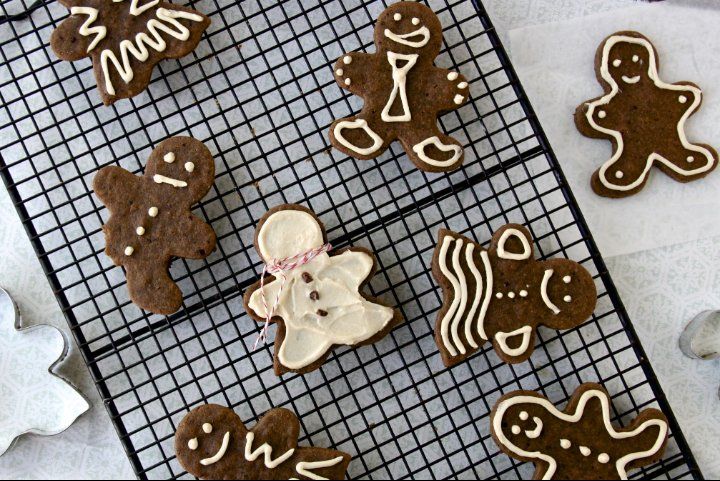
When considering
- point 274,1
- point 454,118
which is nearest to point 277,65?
point 274,1

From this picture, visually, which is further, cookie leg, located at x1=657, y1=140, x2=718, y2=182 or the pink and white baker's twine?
cookie leg, located at x1=657, y1=140, x2=718, y2=182

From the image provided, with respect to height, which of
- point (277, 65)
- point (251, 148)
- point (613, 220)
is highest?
point (277, 65)

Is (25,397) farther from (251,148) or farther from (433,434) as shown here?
(433,434)

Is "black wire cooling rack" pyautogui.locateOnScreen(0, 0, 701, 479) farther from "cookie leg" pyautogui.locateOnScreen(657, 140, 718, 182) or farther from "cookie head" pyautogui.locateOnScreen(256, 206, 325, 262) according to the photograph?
"cookie leg" pyautogui.locateOnScreen(657, 140, 718, 182)

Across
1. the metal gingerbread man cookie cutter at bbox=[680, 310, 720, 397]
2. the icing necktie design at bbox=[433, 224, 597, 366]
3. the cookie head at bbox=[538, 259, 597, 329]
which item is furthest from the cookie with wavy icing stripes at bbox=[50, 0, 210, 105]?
the metal gingerbread man cookie cutter at bbox=[680, 310, 720, 397]

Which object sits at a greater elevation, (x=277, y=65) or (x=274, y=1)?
(x=274, y=1)
